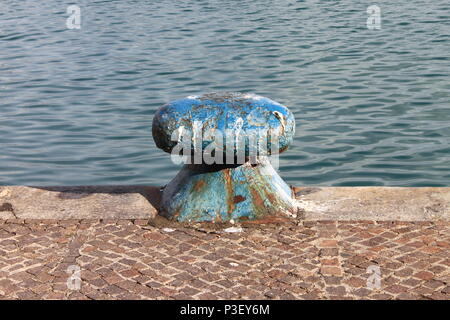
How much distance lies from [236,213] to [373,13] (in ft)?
40.5

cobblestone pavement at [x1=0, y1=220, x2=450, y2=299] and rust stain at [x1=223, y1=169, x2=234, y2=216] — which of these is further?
rust stain at [x1=223, y1=169, x2=234, y2=216]

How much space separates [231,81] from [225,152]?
7169 millimetres

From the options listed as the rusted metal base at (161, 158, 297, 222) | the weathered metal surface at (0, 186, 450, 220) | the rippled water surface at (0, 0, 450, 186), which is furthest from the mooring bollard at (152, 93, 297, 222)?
the rippled water surface at (0, 0, 450, 186)

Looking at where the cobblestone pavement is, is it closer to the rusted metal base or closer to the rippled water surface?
the rusted metal base

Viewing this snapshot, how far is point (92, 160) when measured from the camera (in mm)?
10297

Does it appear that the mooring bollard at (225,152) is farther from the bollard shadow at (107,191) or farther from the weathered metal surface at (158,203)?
the bollard shadow at (107,191)

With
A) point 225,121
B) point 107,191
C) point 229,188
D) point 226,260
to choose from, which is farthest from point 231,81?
point 226,260

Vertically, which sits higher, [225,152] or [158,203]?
[225,152]

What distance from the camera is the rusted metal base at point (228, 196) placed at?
6.30m

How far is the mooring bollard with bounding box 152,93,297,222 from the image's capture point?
6.16 m

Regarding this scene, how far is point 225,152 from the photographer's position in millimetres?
6176

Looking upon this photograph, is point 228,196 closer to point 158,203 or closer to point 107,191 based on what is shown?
point 158,203

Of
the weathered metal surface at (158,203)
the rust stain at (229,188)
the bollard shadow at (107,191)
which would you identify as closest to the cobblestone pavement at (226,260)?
the weathered metal surface at (158,203)
